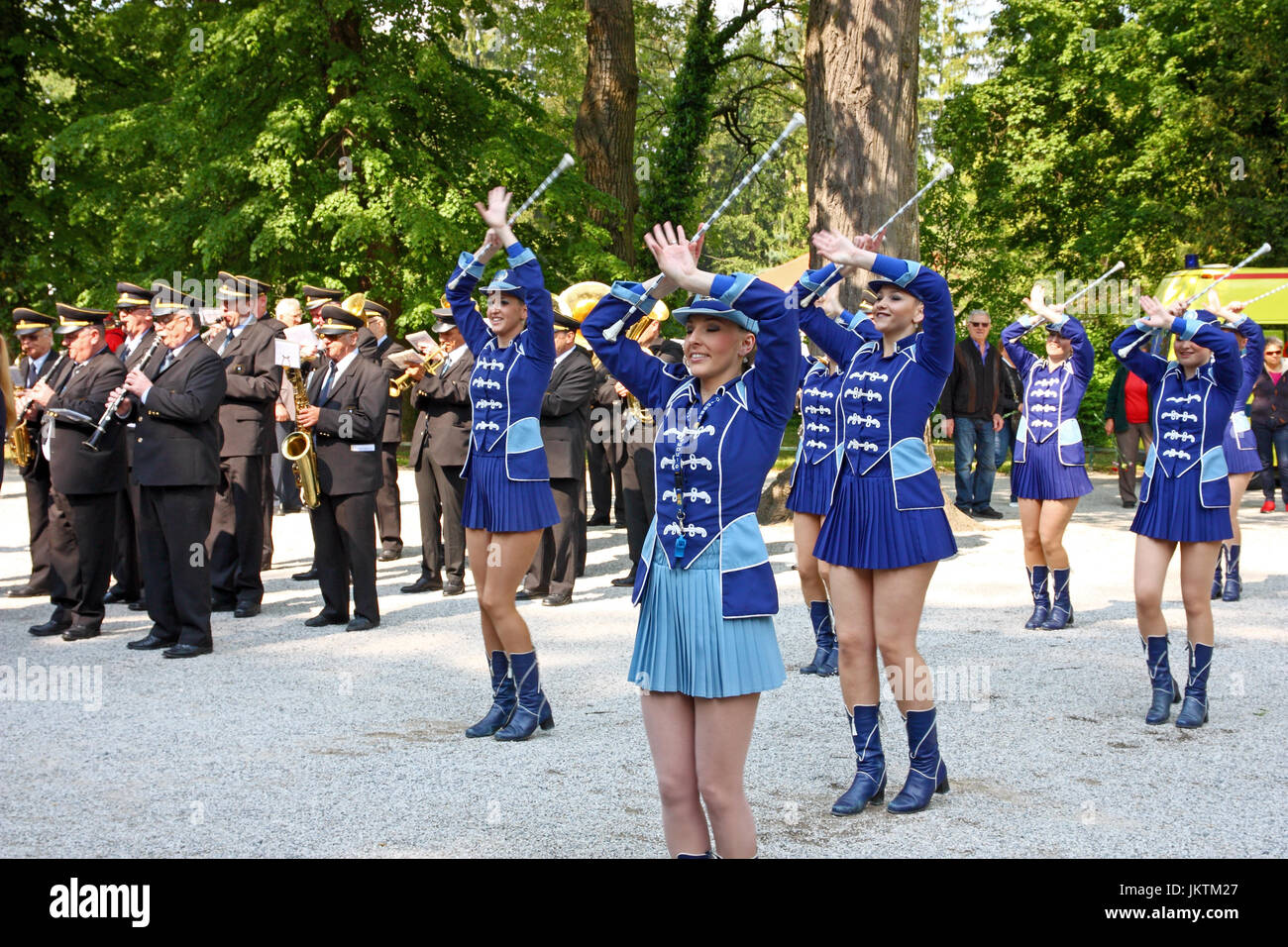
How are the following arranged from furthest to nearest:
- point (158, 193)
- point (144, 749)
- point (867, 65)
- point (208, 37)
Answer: point (158, 193) < point (208, 37) < point (867, 65) < point (144, 749)

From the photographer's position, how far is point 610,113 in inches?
916

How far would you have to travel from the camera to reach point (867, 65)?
44.6 feet

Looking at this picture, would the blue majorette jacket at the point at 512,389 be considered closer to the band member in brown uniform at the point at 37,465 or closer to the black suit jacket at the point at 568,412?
the black suit jacket at the point at 568,412

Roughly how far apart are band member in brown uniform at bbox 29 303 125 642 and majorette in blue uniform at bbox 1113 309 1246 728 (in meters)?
6.71

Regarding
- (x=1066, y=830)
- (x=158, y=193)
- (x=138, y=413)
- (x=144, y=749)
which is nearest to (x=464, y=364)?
(x=138, y=413)

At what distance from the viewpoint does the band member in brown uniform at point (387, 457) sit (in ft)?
37.9

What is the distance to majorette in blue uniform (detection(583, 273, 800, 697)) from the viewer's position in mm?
3877

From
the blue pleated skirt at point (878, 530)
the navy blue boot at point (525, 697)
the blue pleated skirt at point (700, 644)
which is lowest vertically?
the navy blue boot at point (525, 697)

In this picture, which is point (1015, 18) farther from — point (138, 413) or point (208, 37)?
point (138, 413)

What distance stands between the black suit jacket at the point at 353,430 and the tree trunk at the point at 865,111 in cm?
627

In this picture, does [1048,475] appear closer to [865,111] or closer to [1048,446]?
[1048,446]

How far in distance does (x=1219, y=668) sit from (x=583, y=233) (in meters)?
15.3

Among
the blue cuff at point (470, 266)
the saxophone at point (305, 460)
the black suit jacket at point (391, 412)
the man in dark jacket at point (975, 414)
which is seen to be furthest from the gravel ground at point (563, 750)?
the man in dark jacket at point (975, 414)
